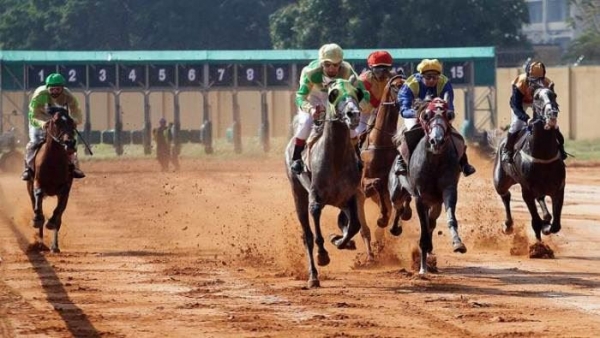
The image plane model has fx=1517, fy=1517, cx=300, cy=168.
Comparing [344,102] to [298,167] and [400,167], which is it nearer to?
[298,167]

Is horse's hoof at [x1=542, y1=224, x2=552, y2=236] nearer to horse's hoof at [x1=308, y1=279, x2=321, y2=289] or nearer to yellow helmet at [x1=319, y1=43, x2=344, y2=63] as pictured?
yellow helmet at [x1=319, y1=43, x2=344, y2=63]

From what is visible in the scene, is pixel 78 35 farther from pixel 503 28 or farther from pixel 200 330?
pixel 200 330

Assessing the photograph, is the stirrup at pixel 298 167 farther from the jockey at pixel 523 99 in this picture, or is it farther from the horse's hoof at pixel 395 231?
the jockey at pixel 523 99

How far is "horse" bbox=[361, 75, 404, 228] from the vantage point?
17.0m

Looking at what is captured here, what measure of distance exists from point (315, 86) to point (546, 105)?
110 inches

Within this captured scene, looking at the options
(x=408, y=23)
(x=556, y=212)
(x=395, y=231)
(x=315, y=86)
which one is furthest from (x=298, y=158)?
(x=408, y=23)

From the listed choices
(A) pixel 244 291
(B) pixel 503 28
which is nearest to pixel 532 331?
(A) pixel 244 291

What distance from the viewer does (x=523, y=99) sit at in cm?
1816

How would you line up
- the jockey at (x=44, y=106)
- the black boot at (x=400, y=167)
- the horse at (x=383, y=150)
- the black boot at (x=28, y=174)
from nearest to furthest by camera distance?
the black boot at (x=400, y=167) → the horse at (x=383, y=150) → the jockey at (x=44, y=106) → the black boot at (x=28, y=174)

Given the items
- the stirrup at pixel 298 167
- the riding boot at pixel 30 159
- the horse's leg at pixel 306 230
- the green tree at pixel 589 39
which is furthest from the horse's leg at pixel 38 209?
the green tree at pixel 589 39

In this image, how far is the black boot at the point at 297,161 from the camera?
1521 cm

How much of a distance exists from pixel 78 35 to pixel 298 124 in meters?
58.4

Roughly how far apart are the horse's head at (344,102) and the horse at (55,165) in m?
5.43

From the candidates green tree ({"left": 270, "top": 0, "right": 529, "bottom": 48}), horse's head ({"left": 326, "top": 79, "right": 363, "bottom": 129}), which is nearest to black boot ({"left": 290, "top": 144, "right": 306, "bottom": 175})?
horse's head ({"left": 326, "top": 79, "right": 363, "bottom": 129})
